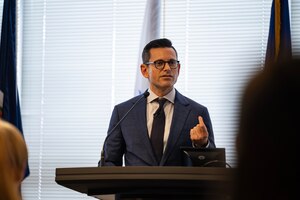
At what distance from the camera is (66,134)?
17.6 ft

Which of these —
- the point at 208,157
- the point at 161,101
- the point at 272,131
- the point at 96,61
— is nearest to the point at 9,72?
the point at 96,61

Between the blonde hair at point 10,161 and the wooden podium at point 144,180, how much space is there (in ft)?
3.32

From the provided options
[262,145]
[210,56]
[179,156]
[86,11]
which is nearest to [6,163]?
[262,145]

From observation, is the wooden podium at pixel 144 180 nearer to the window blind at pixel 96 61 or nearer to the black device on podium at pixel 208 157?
the black device on podium at pixel 208 157

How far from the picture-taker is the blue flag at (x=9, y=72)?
5.16m

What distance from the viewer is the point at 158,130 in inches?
137

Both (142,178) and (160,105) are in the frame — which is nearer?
(142,178)

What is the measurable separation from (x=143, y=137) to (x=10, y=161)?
8.22 feet

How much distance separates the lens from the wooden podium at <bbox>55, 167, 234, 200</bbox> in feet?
6.62

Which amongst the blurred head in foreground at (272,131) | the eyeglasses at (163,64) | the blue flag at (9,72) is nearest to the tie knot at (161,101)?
the eyeglasses at (163,64)

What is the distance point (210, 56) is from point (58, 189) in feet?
6.51

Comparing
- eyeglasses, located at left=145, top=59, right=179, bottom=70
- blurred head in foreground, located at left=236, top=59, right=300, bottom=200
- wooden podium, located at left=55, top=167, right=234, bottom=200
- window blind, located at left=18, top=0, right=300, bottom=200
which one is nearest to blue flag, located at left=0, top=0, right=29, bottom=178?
window blind, located at left=18, top=0, right=300, bottom=200

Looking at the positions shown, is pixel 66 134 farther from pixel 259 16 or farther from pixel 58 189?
pixel 259 16

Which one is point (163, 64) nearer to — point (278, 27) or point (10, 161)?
point (278, 27)
